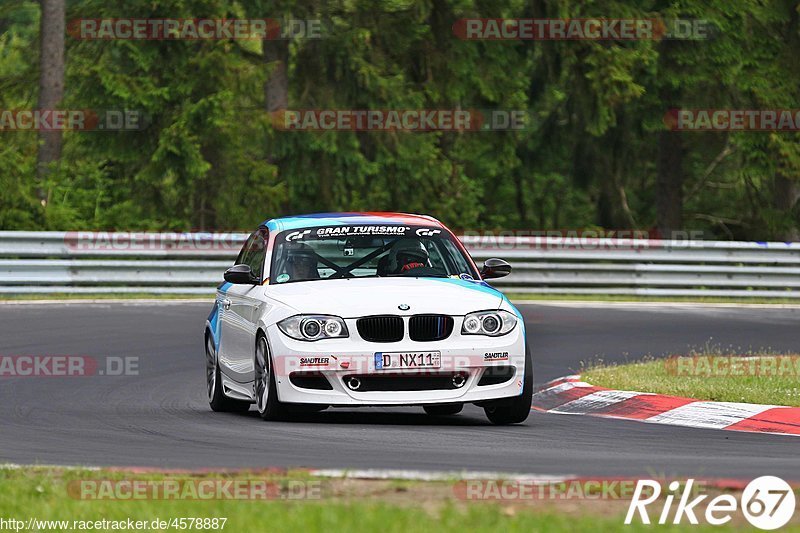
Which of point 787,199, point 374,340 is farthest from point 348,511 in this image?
point 787,199

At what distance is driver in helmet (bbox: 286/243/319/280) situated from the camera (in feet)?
40.7

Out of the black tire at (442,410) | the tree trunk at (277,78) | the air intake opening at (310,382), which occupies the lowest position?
the black tire at (442,410)

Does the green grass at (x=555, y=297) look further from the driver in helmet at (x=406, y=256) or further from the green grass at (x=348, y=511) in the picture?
the green grass at (x=348, y=511)

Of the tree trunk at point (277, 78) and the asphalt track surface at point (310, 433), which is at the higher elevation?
the tree trunk at point (277, 78)

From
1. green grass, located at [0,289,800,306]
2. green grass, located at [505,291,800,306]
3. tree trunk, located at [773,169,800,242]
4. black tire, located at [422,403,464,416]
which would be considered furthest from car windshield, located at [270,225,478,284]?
tree trunk, located at [773,169,800,242]

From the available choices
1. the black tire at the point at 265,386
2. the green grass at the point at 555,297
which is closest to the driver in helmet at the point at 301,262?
the black tire at the point at 265,386

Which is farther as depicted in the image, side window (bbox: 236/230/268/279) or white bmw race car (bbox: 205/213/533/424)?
side window (bbox: 236/230/268/279)

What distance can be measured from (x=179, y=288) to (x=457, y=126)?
1144 cm

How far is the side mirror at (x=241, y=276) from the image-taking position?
12484 millimetres

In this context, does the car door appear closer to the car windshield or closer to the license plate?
the car windshield

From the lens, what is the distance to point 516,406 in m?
11.8

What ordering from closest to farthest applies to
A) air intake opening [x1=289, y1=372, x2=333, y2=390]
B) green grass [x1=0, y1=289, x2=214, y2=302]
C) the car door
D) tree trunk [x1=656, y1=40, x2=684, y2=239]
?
air intake opening [x1=289, y1=372, x2=333, y2=390] → the car door → green grass [x1=0, y1=289, x2=214, y2=302] → tree trunk [x1=656, y1=40, x2=684, y2=239]

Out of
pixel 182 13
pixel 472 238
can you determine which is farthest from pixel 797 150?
pixel 182 13

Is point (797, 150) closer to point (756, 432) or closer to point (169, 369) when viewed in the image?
point (169, 369)
